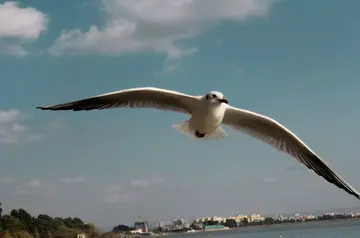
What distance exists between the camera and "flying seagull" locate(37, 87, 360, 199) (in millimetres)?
9164

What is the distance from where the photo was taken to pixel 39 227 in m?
98.2

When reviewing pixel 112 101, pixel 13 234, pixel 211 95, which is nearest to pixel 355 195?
pixel 211 95

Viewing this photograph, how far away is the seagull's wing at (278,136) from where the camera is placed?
9930 millimetres

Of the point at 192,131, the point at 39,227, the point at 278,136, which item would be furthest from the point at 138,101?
the point at 39,227

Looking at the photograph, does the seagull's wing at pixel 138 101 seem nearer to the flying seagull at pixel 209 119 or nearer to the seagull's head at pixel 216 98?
the flying seagull at pixel 209 119

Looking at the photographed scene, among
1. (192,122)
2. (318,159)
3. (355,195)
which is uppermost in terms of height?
(192,122)

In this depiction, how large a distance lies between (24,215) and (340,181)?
9677cm

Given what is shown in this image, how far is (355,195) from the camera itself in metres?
9.16

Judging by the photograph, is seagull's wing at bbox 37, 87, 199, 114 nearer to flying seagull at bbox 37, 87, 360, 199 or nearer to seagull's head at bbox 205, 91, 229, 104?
flying seagull at bbox 37, 87, 360, 199

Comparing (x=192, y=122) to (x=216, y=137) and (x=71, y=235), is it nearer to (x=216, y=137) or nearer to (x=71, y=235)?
(x=216, y=137)

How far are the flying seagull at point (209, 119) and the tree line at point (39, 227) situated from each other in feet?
223

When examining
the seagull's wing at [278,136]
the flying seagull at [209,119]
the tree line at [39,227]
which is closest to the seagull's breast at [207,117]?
the flying seagull at [209,119]

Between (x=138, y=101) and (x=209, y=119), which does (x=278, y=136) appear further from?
(x=138, y=101)

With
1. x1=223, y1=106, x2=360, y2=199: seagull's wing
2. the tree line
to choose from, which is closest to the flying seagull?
x1=223, y1=106, x2=360, y2=199: seagull's wing
